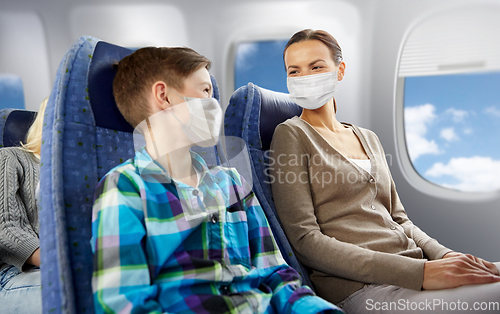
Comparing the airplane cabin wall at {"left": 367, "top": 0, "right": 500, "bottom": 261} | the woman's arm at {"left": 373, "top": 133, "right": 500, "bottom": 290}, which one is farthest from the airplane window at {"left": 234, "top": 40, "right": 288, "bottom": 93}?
the woman's arm at {"left": 373, "top": 133, "right": 500, "bottom": 290}

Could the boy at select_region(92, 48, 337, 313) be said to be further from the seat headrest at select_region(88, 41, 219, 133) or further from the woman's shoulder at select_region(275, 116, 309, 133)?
the woman's shoulder at select_region(275, 116, 309, 133)

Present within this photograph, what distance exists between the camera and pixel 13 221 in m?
1.67

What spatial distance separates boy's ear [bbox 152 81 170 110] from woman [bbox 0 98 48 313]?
1.09 metres

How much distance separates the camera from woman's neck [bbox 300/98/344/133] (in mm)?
1570

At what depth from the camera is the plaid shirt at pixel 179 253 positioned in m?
0.78

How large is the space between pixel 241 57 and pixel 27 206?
179 cm

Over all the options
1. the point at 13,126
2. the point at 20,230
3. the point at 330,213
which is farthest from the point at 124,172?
the point at 13,126

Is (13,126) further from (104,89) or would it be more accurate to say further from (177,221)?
(177,221)

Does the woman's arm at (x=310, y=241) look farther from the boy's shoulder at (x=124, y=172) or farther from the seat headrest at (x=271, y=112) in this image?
the boy's shoulder at (x=124, y=172)

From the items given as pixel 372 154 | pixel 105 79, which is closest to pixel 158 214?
pixel 105 79

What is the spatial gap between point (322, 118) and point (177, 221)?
0.94 meters

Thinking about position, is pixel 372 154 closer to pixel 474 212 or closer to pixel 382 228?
pixel 382 228

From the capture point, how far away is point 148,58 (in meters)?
1.04

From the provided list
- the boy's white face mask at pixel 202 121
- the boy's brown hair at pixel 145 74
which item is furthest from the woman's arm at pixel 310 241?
the boy's brown hair at pixel 145 74
